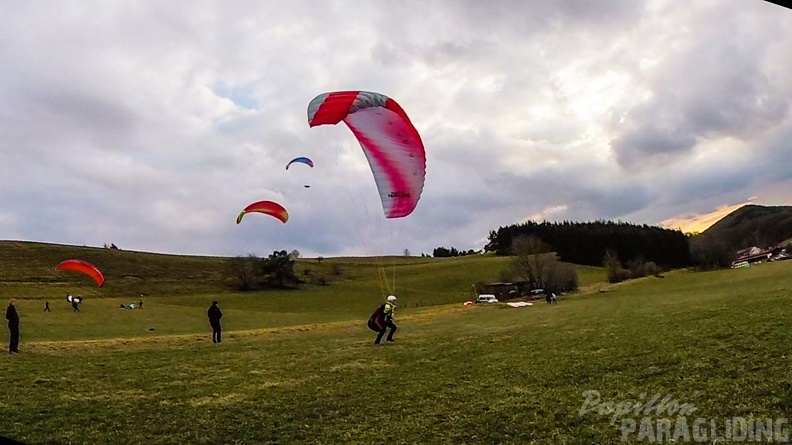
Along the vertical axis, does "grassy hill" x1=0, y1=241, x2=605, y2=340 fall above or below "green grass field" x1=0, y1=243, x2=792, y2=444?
above

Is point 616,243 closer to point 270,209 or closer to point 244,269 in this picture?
point 244,269

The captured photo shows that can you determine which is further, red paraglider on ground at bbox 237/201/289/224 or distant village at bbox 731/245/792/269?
distant village at bbox 731/245/792/269

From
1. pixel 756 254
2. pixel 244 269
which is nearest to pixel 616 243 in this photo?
pixel 756 254

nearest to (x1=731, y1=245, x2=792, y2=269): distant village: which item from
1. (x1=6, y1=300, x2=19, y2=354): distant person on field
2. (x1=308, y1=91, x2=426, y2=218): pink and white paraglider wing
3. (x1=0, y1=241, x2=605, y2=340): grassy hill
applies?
(x1=0, y1=241, x2=605, y2=340): grassy hill

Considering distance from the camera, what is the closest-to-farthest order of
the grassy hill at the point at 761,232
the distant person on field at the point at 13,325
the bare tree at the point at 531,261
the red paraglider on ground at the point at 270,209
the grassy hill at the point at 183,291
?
the distant person on field at the point at 13,325 < the red paraglider on ground at the point at 270,209 < the grassy hill at the point at 183,291 < the bare tree at the point at 531,261 < the grassy hill at the point at 761,232

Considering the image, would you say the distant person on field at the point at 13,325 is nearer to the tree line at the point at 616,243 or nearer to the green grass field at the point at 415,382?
the green grass field at the point at 415,382

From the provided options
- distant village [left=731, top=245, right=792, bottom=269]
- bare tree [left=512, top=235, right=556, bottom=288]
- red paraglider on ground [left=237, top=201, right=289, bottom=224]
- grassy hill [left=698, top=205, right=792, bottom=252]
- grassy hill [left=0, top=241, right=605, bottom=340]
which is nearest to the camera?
red paraglider on ground [left=237, top=201, right=289, bottom=224]

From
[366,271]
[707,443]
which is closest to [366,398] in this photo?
[707,443]

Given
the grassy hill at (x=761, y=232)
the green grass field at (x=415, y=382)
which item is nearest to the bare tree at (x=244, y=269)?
the green grass field at (x=415, y=382)

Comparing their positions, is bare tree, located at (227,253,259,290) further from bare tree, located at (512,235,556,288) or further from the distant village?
the distant village

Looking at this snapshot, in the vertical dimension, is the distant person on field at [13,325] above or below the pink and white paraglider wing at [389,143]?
below

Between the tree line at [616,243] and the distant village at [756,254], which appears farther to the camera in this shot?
the tree line at [616,243]

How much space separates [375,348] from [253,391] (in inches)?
286

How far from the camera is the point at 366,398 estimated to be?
14.1 meters
